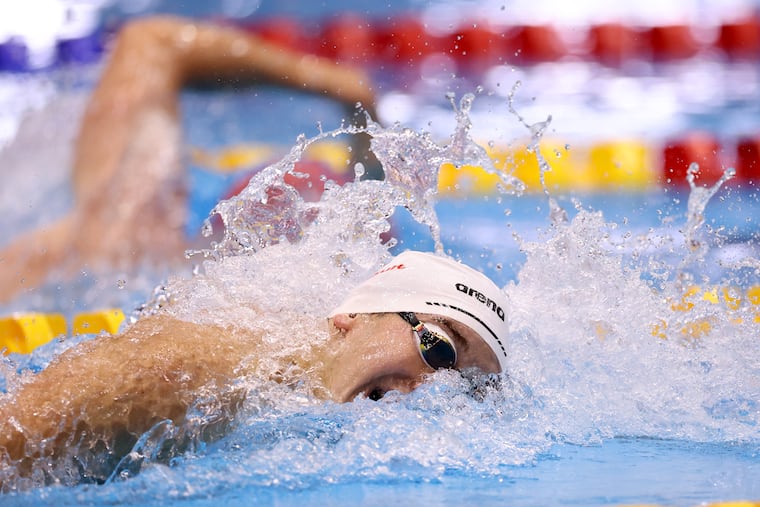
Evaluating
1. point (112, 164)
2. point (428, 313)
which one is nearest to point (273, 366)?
point (428, 313)

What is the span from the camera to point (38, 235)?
3.39 meters

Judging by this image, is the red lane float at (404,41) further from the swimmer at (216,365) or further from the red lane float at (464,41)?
the swimmer at (216,365)

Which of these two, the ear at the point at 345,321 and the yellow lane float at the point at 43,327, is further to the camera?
the yellow lane float at the point at 43,327

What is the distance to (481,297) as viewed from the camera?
1931 mm

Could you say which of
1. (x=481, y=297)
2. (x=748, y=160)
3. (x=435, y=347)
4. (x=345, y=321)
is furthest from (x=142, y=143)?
(x=748, y=160)

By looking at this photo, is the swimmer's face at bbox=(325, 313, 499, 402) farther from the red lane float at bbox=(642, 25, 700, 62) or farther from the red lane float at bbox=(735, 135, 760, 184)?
the red lane float at bbox=(642, 25, 700, 62)

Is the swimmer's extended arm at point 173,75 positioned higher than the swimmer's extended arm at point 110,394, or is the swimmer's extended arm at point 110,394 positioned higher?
the swimmer's extended arm at point 173,75

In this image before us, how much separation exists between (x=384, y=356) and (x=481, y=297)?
278 millimetres

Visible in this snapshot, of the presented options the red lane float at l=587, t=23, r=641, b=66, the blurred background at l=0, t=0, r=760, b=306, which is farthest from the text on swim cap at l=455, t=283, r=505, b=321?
the red lane float at l=587, t=23, r=641, b=66

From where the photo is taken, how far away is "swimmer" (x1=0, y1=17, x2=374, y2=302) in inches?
124

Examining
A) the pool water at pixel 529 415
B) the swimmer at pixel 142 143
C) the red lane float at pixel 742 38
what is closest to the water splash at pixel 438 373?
the pool water at pixel 529 415

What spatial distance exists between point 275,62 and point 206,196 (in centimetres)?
159

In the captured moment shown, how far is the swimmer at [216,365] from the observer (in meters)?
1.59

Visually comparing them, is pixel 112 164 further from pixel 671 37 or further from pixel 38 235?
pixel 671 37
